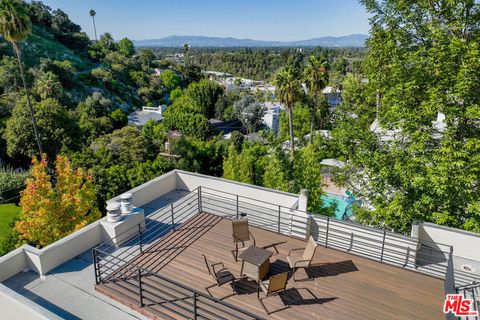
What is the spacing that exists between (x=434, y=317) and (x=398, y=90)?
6.88 metres

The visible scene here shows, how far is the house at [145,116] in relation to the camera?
4925 cm

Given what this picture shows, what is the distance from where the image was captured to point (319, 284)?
654cm

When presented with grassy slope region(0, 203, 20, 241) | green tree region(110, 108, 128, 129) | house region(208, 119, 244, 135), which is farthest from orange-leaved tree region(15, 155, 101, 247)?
house region(208, 119, 244, 135)

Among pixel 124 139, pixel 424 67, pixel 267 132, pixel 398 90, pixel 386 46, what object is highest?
pixel 386 46

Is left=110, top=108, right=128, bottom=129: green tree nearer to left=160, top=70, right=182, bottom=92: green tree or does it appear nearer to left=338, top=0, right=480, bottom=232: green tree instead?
left=160, top=70, right=182, bottom=92: green tree

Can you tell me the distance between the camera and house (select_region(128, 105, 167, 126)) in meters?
49.2

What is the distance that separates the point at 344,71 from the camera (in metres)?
76.8

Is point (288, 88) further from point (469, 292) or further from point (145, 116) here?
point (145, 116)

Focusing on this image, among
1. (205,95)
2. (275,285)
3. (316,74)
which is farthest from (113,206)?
(205,95)

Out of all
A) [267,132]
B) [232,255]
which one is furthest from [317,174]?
[232,255]

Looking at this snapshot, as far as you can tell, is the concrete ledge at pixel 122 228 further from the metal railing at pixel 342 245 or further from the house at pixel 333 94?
the house at pixel 333 94

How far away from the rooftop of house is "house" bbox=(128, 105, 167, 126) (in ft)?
137

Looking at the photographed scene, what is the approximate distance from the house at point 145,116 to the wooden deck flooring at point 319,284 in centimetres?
4279

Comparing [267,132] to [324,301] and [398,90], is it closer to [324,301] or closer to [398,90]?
[398,90]
